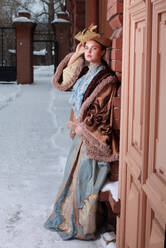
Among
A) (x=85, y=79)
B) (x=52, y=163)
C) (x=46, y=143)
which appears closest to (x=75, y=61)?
(x=85, y=79)

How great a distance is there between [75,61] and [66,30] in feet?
59.5

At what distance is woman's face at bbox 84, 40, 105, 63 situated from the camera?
10.4 feet

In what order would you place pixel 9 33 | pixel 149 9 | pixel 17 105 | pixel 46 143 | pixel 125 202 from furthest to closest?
pixel 9 33 < pixel 17 105 < pixel 46 143 < pixel 125 202 < pixel 149 9

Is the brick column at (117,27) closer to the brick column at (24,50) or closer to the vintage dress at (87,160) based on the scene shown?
the vintage dress at (87,160)

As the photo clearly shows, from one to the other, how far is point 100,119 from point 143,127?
1.02 meters

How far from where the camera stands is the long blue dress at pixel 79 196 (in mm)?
3141

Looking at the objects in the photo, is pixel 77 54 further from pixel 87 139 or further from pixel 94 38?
pixel 87 139

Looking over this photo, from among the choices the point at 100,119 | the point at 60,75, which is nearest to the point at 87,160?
the point at 100,119

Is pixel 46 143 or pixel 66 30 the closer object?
pixel 46 143

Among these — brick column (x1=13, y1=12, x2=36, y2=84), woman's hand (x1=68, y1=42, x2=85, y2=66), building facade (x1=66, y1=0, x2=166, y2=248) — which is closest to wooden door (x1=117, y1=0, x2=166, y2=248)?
building facade (x1=66, y1=0, x2=166, y2=248)

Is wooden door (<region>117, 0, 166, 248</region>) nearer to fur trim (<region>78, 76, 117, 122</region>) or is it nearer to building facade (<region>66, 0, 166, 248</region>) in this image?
building facade (<region>66, 0, 166, 248</region>)

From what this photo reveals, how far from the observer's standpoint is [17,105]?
37.3 ft

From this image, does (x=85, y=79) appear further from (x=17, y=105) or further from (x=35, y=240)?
(x=17, y=105)

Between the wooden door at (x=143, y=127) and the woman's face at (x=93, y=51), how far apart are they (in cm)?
60
